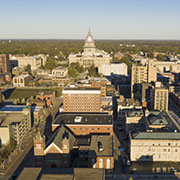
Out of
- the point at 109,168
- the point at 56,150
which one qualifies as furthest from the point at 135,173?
the point at 56,150

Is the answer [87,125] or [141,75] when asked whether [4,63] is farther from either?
[87,125]

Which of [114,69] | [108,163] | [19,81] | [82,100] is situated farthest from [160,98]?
[114,69]

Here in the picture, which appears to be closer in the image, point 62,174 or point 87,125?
point 62,174

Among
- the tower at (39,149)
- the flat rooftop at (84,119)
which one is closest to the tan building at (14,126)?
the flat rooftop at (84,119)

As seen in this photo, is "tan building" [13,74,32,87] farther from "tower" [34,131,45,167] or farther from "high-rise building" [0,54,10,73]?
"tower" [34,131,45,167]

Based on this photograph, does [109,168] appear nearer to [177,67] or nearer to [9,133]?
[9,133]

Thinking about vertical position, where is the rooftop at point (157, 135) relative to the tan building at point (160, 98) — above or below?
below

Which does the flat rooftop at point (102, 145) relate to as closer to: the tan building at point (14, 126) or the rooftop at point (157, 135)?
the rooftop at point (157, 135)
